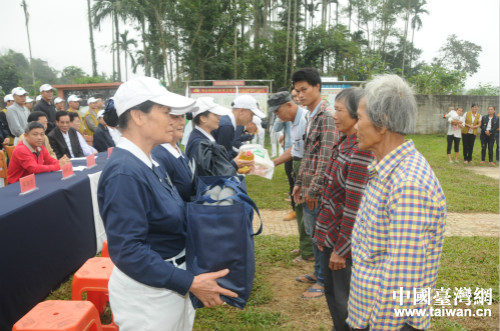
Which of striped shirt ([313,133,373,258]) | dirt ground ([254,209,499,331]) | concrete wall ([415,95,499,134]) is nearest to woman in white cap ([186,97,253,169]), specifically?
striped shirt ([313,133,373,258])

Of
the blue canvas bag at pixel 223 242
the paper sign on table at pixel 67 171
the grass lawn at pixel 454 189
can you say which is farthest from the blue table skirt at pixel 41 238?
the grass lawn at pixel 454 189

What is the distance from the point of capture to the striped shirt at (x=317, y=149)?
3.06 m

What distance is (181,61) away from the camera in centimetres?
1730

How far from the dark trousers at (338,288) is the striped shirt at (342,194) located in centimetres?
15

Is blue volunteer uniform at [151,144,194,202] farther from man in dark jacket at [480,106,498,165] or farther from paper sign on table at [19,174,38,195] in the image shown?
man in dark jacket at [480,106,498,165]

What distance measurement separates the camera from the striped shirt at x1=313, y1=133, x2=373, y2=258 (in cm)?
217

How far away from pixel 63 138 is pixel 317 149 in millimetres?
4720

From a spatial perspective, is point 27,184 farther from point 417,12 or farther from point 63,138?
point 417,12

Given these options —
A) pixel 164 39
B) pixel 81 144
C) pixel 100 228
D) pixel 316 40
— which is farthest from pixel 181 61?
Result: pixel 100 228

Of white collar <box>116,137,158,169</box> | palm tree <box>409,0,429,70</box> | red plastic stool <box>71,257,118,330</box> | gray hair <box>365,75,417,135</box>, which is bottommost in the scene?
red plastic stool <box>71,257,118,330</box>

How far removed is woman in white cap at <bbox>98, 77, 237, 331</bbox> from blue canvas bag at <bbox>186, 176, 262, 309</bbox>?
1.9 inches

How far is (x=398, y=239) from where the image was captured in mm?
1347

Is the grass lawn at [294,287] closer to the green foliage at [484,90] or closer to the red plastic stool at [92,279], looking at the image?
the red plastic stool at [92,279]

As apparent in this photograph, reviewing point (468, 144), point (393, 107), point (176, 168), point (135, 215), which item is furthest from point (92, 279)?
point (468, 144)
